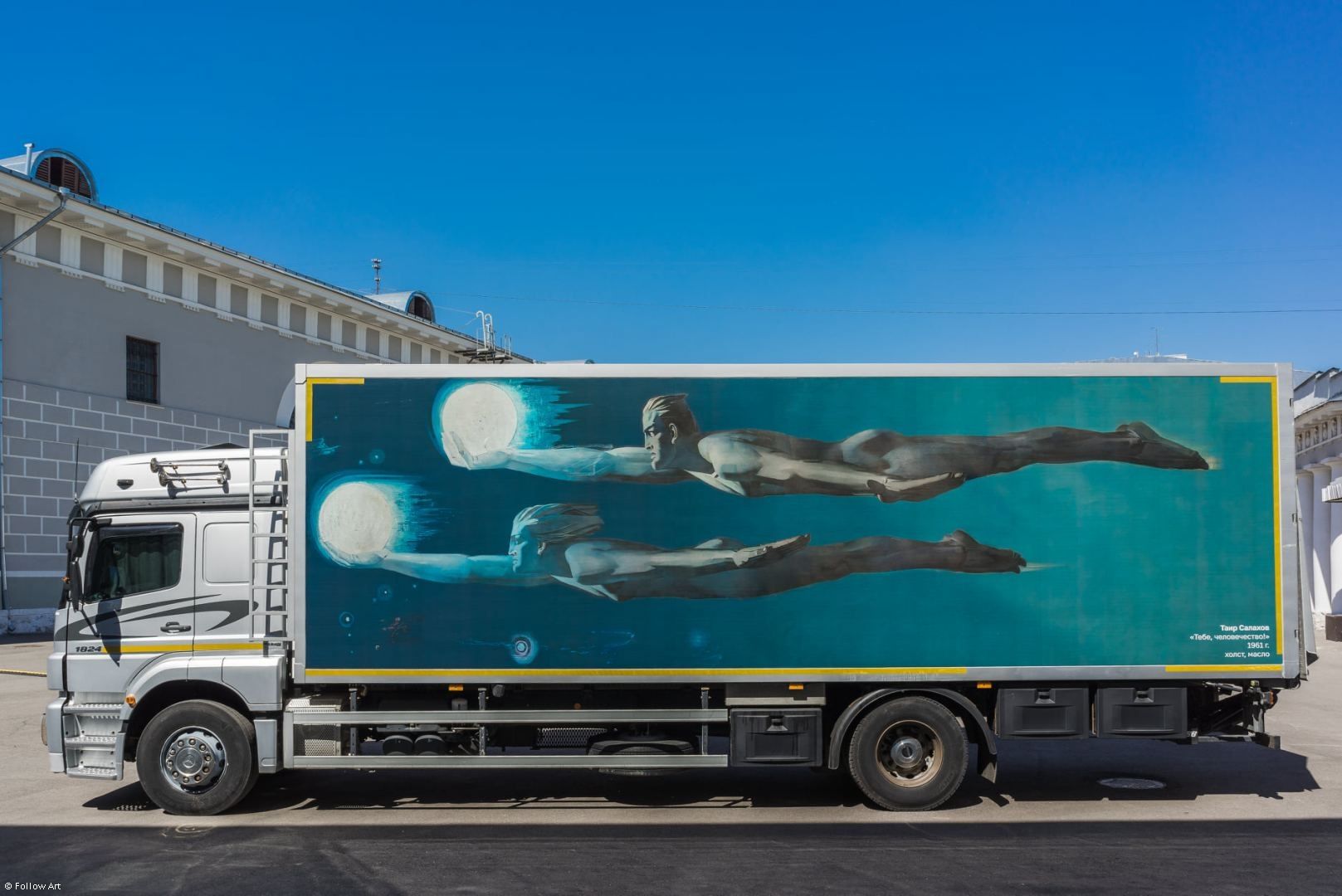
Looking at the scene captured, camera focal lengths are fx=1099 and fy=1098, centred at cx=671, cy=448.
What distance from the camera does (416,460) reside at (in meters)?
9.00

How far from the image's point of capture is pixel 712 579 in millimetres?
8953

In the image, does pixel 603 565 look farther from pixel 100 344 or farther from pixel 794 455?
pixel 100 344

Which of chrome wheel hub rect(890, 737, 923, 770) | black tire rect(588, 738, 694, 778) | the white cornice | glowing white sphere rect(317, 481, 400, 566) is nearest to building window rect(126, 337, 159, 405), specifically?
the white cornice

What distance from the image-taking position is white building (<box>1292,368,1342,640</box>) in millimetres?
30734

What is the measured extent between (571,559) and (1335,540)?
3026cm

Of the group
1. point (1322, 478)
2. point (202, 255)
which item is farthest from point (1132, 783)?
point (1322, 478)

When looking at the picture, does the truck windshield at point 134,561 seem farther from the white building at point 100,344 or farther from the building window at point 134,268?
the building window at point 134,268

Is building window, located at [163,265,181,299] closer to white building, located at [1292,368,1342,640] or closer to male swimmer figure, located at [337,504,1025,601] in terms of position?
male swimmer figure, located at [337,504,1025,601]

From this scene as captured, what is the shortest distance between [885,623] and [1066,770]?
11.3 feet

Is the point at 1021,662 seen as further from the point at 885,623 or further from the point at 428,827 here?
the point at 428,827

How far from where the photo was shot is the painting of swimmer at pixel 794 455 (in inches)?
354

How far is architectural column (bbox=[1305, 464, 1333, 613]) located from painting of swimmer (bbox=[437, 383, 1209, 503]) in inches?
1080

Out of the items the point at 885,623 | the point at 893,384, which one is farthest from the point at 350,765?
the point at 893,384

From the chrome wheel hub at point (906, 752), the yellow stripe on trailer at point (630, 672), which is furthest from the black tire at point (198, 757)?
the chrome wheel hub at point (906, 752)
